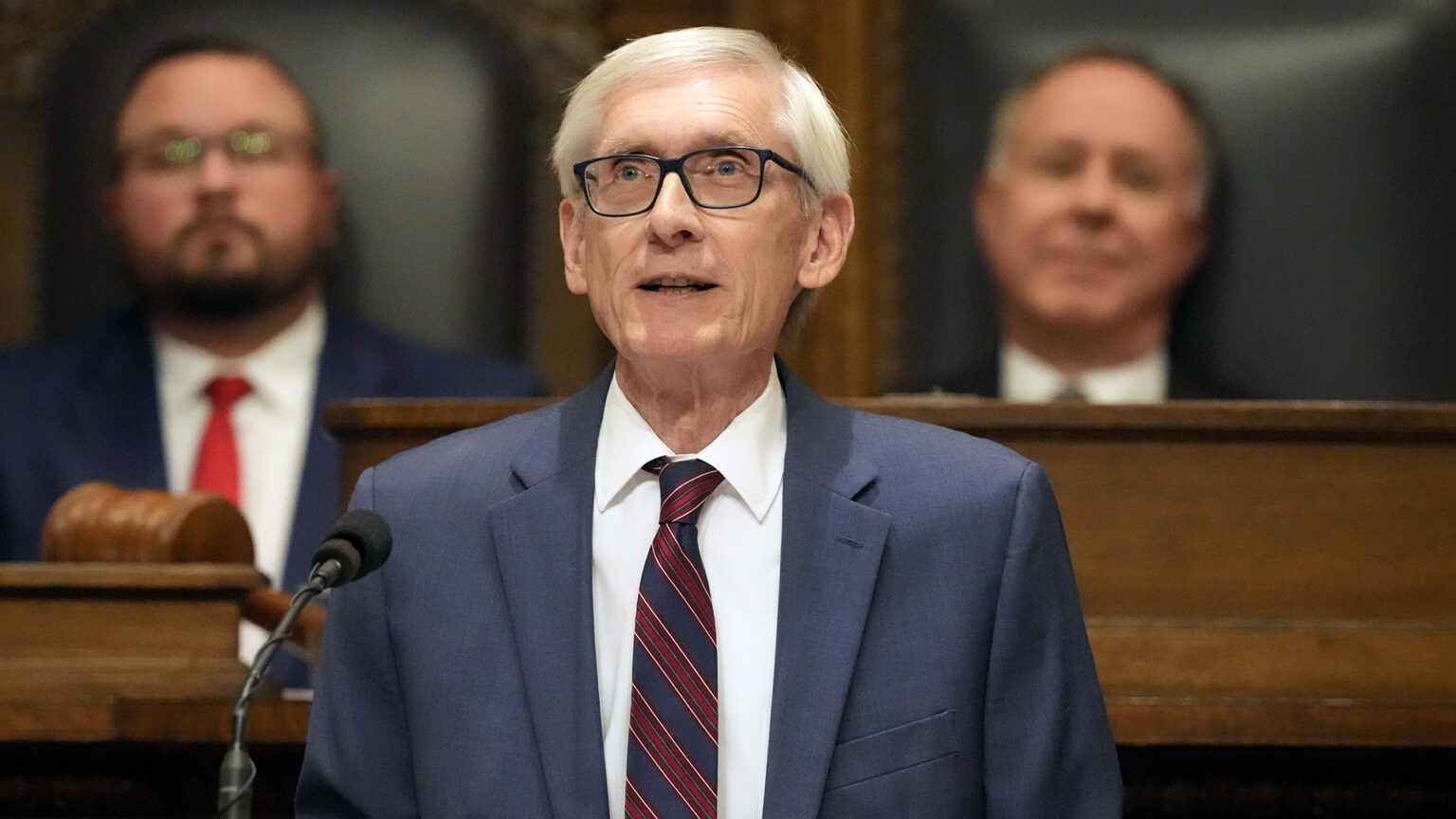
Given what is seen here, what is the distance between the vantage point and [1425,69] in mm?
4473

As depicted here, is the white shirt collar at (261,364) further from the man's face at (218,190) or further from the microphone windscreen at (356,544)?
the microphone windscreen at (356,544)

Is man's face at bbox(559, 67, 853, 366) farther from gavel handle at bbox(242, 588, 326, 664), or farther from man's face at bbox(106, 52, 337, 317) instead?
man's face at bbox(106, 52, 337, 317)

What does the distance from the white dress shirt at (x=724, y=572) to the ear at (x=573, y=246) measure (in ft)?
0.60

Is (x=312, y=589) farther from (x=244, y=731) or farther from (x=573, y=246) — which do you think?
(x=573, y=246)

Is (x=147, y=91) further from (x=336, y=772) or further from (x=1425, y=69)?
(x=1425, y=69)

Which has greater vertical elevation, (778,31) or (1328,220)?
(778,31)

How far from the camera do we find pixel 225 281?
15.0 feet

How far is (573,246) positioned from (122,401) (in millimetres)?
2718

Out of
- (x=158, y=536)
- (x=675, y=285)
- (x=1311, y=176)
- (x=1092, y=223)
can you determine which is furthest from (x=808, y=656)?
(x=1311, y=176)

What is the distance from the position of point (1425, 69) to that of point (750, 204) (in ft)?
10.2

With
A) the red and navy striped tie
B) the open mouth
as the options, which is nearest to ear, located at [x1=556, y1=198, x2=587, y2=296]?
the open mouth

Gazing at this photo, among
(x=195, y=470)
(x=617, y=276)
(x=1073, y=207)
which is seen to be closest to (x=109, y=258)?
(x=195, y=470)

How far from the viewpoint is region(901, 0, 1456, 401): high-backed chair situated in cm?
441

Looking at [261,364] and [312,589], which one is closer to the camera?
[312,589]
